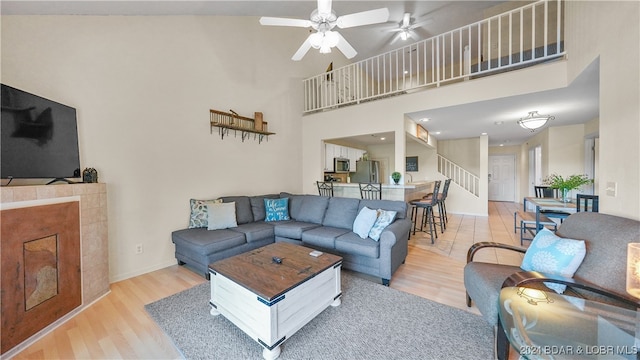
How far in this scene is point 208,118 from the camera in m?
3.61

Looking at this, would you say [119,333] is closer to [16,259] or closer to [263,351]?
[16,259]

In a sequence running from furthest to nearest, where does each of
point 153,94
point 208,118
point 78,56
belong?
point 208,118, point 153,94, point 78,56

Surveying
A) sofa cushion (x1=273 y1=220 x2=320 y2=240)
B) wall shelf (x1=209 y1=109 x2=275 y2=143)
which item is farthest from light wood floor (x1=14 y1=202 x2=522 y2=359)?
wall shelf (x1=209 y1=109 x2=275 y2=143)

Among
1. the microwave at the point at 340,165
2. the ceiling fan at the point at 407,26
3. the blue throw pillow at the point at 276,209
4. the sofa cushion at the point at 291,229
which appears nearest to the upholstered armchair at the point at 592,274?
the sofa cushion at the point at 291,229

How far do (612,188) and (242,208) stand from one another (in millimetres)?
3985

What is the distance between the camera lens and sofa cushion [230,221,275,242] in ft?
10.1

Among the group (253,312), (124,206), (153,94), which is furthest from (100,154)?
(253,312)

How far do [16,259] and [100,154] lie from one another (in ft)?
Result: 4.33

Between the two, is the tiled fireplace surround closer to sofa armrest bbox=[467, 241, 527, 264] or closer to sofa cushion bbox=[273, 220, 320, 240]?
sofa cushion bbox=[273, 220, 320, 240]

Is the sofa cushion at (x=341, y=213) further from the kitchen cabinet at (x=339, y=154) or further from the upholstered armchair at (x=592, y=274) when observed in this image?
the kitchen cabinet at (x=339, y=154)

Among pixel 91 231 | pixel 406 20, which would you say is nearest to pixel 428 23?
pixel 406 20

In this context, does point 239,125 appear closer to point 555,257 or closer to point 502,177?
point 555,257

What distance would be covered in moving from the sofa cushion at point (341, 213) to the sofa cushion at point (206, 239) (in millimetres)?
1255

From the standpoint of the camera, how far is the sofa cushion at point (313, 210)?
11.9 feet
